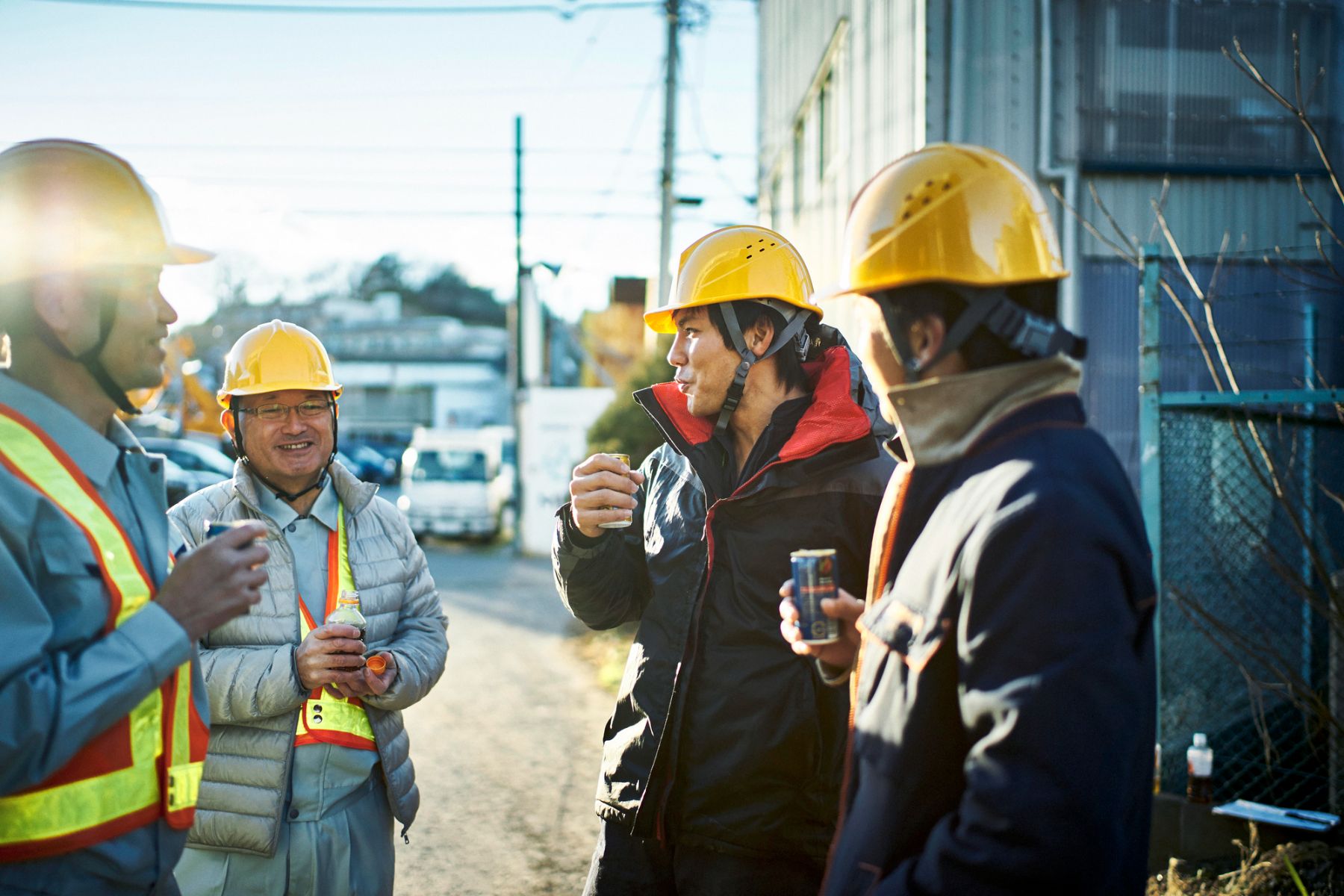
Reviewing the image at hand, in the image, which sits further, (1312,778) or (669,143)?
(669,143)

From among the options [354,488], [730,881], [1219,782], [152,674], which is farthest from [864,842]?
[1219,782]

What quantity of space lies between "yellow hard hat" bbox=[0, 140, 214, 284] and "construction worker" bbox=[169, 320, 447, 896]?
3.14 ft

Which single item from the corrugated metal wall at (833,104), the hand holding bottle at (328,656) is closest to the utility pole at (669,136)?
the corrugated metal wall at (833,104)

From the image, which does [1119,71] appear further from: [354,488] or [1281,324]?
[354,488]

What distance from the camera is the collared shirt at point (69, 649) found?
63.7 inches

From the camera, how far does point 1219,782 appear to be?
17.2 ft

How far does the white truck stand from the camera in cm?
2055

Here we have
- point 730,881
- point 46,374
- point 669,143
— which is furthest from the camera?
point 669,143

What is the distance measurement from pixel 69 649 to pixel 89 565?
0.15m

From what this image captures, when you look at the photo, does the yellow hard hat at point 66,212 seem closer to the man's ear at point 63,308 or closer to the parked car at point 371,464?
the man's ear at point 63,308

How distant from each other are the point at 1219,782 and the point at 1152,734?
451 centimetres

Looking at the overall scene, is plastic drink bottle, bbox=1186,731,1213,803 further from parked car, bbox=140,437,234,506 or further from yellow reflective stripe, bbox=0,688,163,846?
parked car, bbox=140,437,234,506

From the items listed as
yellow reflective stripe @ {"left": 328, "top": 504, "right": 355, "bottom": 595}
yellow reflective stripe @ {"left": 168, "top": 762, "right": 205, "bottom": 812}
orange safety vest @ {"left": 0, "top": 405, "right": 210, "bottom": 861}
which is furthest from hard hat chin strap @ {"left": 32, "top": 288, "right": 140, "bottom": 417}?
yellow reflective stripe @ {"left": 328, "top": 504, "right": 355, "bottom": 595}

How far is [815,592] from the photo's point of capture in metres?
2.06
